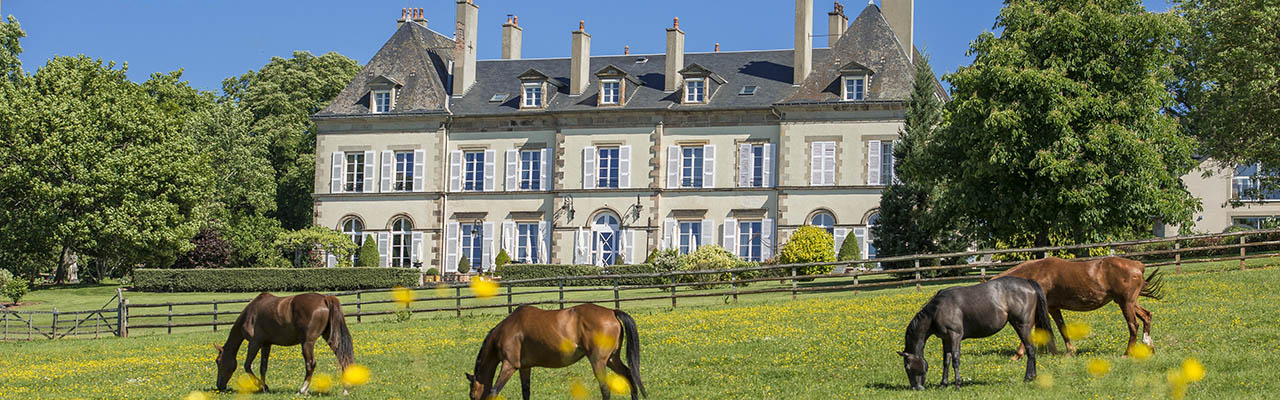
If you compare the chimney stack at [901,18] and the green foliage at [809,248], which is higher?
the chimney stack at [901,18]

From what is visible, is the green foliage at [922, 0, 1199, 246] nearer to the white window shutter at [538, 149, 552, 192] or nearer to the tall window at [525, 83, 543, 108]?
the white window shutter at [538, 149, 552, 192]

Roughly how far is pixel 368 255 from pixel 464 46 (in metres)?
9.66

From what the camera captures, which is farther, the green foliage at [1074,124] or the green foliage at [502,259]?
the green foliage at [502,259]

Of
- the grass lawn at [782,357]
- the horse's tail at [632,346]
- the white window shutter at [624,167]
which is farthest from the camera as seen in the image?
the white window shutter at [624,167]

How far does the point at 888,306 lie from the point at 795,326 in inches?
134

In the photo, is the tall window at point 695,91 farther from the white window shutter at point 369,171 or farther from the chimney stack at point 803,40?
the white window shutter at point 369,171

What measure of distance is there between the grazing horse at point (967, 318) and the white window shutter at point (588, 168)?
114ft

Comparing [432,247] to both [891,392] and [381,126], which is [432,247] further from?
[891,392]

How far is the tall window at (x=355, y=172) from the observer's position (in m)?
49.7

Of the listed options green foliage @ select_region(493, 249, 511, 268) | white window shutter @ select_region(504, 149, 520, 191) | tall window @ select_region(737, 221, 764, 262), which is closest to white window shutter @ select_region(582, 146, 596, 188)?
white window shutter @ select_region(504, 149, 520, 191)

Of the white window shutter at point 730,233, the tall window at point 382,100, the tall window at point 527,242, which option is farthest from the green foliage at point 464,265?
the white window shutter at point 730,233

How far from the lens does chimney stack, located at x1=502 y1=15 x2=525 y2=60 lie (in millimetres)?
54375

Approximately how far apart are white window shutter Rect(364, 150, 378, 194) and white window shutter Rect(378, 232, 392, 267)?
1868 millimetres

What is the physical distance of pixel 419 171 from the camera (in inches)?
1932
